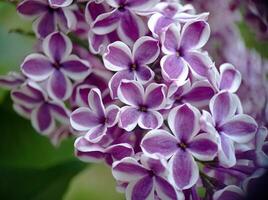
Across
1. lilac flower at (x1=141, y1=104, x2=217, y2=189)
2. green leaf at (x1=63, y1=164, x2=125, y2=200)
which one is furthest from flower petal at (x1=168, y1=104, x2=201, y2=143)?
green leaf at (x1=63, y1=164, x2=125, y2=200)

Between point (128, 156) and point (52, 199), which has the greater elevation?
point (128, 156)

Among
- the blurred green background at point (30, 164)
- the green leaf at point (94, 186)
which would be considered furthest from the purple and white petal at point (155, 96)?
the green leaf at point (94, 186)

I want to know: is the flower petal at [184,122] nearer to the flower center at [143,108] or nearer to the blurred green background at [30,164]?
the flower center at [143,108]

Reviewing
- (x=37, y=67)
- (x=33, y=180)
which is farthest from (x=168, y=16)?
(x=33, y=180)

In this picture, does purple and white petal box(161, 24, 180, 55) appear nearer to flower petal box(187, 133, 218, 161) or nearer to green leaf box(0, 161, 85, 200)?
flower petal box(187, 133, 218, 161)

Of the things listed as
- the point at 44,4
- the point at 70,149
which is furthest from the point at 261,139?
the point at 70,149

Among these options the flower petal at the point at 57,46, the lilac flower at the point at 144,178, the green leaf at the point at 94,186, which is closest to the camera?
the lilac flower at the point at 144,178

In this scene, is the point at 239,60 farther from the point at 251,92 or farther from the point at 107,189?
the point at 107,189
